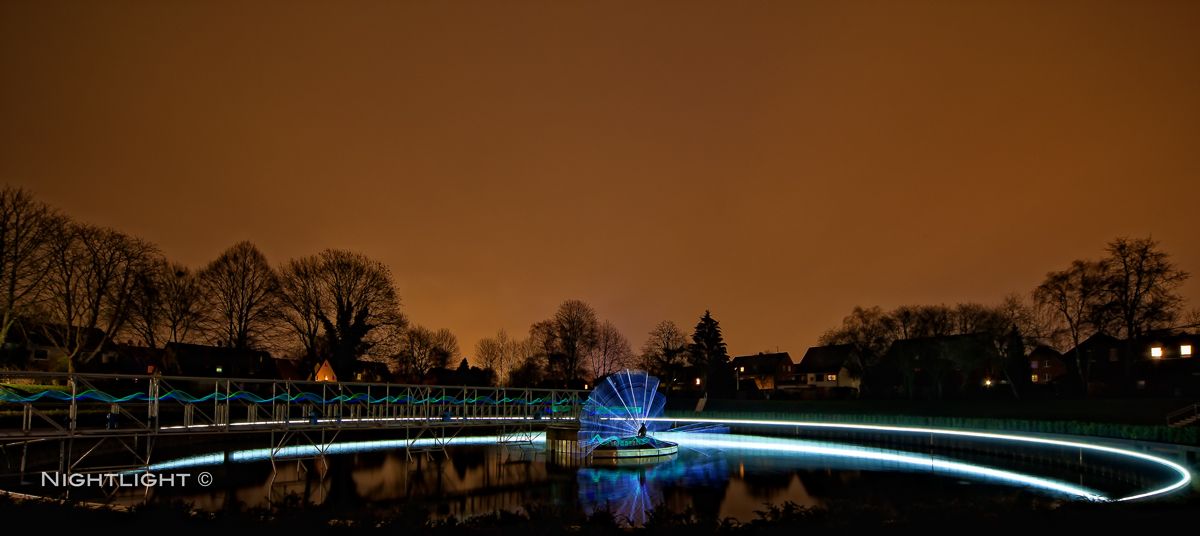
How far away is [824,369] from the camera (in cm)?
8488

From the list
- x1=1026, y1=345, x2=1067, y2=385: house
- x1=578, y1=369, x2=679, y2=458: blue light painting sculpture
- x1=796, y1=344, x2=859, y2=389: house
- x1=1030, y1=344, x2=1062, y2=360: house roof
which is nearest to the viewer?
x1=578, y1=369, x2=679, y2=458: blue light painting sculpture

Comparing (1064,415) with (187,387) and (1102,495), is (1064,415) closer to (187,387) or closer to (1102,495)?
(1102,495)

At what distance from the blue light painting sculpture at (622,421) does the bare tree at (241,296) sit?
929 inches

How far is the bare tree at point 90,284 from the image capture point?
34.6 metres

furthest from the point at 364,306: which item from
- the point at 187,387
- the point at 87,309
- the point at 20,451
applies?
the point at 20,451

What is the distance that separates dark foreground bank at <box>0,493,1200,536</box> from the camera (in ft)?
36.1

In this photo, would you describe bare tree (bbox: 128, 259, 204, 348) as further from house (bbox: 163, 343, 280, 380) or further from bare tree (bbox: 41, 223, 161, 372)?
house (bbox: 163, 343, 280, 380)

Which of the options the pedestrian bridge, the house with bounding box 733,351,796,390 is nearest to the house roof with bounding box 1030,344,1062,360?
the house with bounding box 733,351,796,390

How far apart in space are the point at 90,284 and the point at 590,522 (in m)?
36.7

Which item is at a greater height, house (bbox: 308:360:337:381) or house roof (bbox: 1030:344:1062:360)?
house roof (bbox: 1030:344:1062:360)

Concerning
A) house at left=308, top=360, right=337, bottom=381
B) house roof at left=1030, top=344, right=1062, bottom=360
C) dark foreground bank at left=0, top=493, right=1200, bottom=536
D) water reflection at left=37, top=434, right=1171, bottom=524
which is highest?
house roof at left=1030, top=344, right=1062, bottom=360

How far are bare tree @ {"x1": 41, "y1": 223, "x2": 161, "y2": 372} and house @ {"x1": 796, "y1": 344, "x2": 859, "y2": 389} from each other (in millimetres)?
67452

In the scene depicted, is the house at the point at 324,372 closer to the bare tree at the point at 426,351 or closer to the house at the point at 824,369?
the bare tree at the point at 426,351

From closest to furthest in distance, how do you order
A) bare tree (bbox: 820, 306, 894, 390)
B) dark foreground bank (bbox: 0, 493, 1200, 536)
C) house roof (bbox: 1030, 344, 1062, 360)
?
dark foreground bank (bbox: 0, 493, 1200, 536), bare tree (bbox: 820, 306, 894, 390), house roof (bbox: 1030, 344, 1062, 360)
